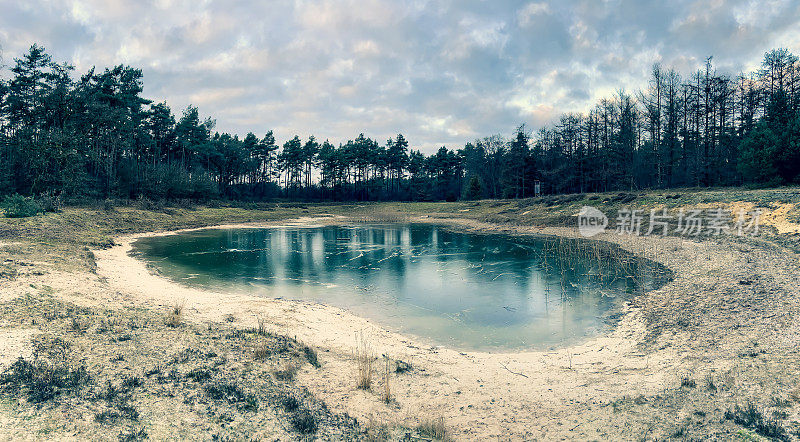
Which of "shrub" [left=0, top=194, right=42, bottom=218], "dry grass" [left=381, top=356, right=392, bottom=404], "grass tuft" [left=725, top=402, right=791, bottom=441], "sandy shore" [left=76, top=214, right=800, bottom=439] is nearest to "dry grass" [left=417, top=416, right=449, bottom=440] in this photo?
"sandy shore" [left=76, top=214, right=800, bottom=439]

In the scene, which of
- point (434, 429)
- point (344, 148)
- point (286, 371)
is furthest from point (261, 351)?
point (344, 148)

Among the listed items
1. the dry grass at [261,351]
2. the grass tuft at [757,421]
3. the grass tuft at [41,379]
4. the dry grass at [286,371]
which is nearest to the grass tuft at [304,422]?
the dry grass at [286,371]

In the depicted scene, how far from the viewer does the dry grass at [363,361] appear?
5859mm

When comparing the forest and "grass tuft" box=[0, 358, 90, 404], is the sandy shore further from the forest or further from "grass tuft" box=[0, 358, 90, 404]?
the forest

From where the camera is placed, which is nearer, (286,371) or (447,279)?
(286,371)

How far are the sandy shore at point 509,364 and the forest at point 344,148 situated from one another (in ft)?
82.7

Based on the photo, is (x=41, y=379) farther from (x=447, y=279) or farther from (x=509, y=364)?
(x=447, y=279)

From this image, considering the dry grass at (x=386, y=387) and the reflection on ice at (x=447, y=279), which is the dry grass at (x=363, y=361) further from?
the reflection on ice at (x=447, y=279)

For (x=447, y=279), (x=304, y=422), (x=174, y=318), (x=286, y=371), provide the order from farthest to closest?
(x=447, y=279)
(x=174, y=318)
(x=286, y=371)
(x=304, y=422)

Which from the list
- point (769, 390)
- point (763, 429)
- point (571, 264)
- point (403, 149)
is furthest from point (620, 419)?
point (403, 149)

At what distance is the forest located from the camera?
29141mm

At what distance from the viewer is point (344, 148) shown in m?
77.9

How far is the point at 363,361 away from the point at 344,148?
7391 centimetres

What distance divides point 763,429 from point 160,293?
12877 mm
